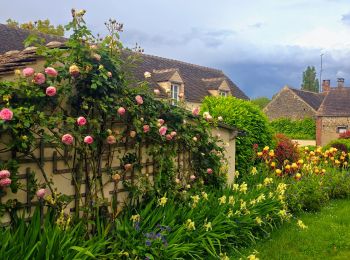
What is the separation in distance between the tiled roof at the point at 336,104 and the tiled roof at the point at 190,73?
9.38m

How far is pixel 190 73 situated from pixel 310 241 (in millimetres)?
27545

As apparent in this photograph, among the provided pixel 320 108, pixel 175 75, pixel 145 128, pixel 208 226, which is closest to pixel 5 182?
pixel 145 128

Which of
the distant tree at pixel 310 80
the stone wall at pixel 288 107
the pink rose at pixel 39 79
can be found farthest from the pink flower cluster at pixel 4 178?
the distant tree at pixel 310 80

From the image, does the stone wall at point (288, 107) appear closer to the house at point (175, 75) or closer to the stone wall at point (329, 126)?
the stone wall at point (329, 126)

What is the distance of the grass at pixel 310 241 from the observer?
639cm

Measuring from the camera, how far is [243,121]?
11.2 m

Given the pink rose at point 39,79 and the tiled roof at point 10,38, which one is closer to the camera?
the pink rose at point 39,79

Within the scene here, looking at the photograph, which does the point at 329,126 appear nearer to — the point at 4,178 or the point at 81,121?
the point at 81,121

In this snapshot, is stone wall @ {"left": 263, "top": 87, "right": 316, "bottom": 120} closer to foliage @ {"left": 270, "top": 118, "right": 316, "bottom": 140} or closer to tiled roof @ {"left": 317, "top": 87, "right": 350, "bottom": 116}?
foliage @ {"left": 270, "top": 118, "right": 316, "bottom": 140}

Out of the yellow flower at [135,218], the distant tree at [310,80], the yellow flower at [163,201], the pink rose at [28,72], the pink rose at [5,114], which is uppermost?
the distant tree at [310,80]

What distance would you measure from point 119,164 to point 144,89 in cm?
125

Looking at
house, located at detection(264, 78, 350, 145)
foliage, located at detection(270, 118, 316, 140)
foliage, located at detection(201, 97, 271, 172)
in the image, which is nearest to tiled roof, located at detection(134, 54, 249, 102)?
foliage, located at detection(270, 118, 316, 140)

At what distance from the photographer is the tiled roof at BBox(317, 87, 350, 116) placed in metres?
39.8

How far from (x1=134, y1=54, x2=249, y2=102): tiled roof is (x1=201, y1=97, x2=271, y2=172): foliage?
14.6m
